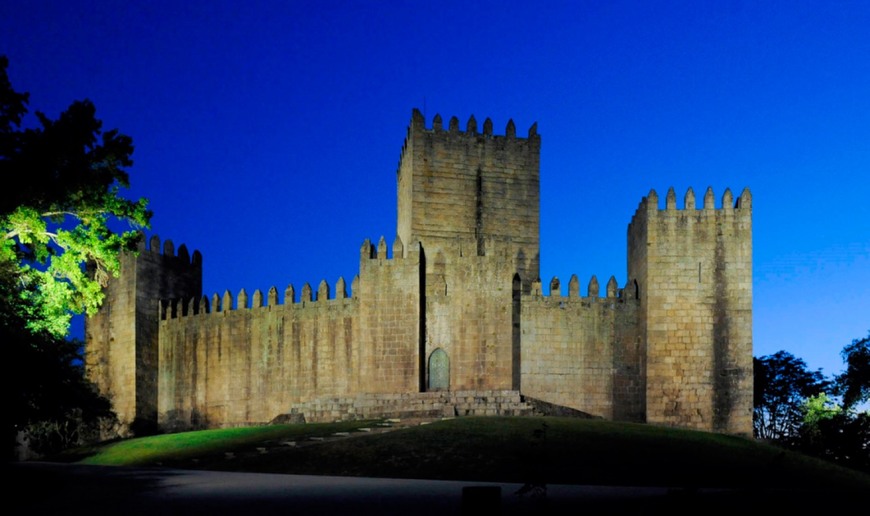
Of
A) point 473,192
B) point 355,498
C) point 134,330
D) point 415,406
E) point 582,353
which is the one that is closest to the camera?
point 355,498

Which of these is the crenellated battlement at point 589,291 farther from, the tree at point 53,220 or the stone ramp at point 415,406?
the tree at point 53,220

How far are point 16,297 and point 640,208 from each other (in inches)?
840

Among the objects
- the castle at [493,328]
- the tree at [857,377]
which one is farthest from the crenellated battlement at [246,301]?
the tree at [857,377]

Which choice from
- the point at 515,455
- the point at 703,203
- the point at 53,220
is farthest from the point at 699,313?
the point at 53,220

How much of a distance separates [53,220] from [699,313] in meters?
20.6

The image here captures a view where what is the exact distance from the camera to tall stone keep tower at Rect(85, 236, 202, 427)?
1695 inches

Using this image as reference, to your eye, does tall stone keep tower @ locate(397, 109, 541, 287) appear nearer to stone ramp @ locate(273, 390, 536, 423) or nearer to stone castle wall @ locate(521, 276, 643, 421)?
stone castle wall @ locate(521, 276, 643, 421)

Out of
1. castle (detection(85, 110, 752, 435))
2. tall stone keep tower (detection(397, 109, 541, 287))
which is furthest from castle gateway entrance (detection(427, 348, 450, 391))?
tall stone keep tower (detection(397, 109, 541, 287))

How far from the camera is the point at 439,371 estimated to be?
114 feet

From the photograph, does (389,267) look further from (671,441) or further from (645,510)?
(645,510)

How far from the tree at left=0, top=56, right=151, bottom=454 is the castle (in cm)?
1120

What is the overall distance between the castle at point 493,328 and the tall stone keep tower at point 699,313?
0.04 m

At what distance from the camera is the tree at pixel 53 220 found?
18812 mm

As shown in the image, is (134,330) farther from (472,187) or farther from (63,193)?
(63,193)
